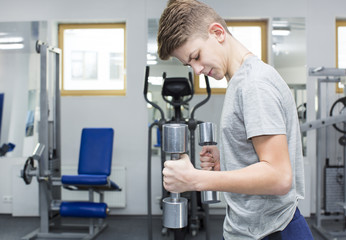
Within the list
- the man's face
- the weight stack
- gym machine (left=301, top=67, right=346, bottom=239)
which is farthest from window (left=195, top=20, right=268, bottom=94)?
the man's face

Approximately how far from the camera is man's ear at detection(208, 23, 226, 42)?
0.80 m

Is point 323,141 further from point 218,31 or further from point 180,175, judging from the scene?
point 180,175

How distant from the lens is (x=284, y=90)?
72 cm

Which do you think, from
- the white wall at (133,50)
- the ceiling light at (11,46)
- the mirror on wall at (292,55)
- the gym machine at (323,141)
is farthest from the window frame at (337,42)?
the ceiling light at (11,46)

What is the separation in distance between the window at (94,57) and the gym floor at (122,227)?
1.59m

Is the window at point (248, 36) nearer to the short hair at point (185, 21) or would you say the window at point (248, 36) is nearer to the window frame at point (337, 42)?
the window frame at point (337, 42)

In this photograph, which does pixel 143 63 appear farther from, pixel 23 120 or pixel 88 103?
pixel 23 120

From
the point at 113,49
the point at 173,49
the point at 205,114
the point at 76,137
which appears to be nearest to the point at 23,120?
the point at 76,137

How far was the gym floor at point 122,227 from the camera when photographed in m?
3.12

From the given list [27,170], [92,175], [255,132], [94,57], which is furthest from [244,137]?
[94,57]

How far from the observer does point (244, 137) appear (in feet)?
2.50

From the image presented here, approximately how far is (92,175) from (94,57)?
1654 mm

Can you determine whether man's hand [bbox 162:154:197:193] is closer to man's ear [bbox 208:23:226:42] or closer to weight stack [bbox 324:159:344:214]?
man's ear [bbox 208:23:226:42]

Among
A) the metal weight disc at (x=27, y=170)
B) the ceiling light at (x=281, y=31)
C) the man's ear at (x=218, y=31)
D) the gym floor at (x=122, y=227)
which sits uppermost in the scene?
the ceiling light at (x=281, y=31)
